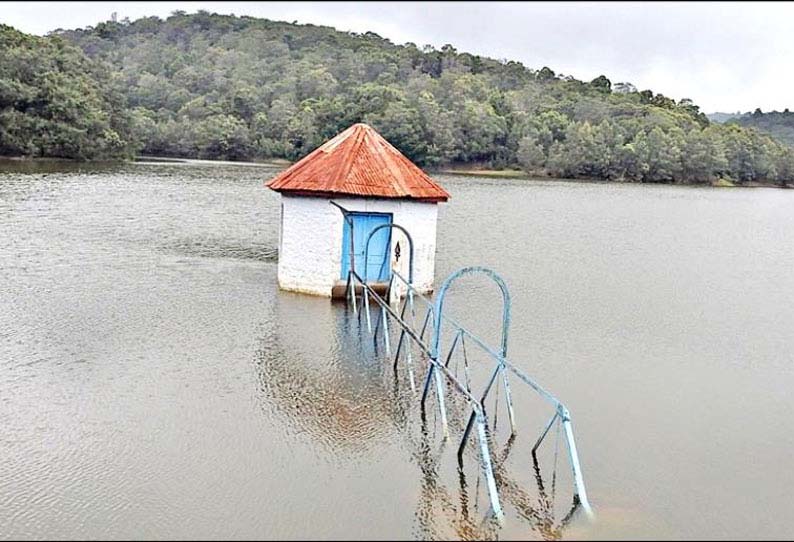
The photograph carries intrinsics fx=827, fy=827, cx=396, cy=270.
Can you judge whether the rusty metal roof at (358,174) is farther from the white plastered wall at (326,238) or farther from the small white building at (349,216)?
the white plastered wall at (326,238)

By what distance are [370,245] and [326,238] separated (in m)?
0.87

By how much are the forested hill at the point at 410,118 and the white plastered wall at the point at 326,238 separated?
44.0 meters

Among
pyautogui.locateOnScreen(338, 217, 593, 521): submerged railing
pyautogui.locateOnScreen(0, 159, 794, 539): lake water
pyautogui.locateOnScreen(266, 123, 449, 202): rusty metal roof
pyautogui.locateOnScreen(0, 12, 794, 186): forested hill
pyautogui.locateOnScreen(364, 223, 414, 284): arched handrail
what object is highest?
pyautogui.locateOnScreen(0, 12, 794, 186): forested hill

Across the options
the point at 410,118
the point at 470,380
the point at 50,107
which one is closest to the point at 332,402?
the point at 470,380

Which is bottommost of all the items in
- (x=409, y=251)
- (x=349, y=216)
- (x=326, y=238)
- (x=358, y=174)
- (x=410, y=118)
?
(x=409, y=251)

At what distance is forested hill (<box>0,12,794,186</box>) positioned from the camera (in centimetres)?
7538

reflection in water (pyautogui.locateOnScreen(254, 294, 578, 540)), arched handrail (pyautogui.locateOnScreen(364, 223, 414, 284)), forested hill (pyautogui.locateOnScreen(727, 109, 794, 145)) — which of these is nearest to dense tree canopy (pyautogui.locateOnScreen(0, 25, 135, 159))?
arched handrail (pyautogui.locateOnScreen(364, 223, 414, 284))

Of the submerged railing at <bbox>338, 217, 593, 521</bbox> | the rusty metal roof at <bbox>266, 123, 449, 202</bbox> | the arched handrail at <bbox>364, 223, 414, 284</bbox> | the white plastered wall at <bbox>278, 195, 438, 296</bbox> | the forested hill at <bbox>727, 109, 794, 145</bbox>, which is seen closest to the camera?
the submerged railing at <bbox>338, 217, 593, 521</bbox>

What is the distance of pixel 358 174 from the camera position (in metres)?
16.1

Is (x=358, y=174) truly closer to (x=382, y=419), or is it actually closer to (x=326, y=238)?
(x=326, y=238)

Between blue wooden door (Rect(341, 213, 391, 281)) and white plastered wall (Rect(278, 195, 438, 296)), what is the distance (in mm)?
119

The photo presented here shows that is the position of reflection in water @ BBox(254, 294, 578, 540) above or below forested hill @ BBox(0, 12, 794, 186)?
below

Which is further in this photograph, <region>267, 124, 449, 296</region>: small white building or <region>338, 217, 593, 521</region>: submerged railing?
<region>267, 124, 449, 296</region>: small white building

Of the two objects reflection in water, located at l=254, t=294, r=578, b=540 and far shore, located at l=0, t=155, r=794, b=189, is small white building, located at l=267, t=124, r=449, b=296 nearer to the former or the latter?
reflection in water, located at l=254, t=294, r=578, b=540
